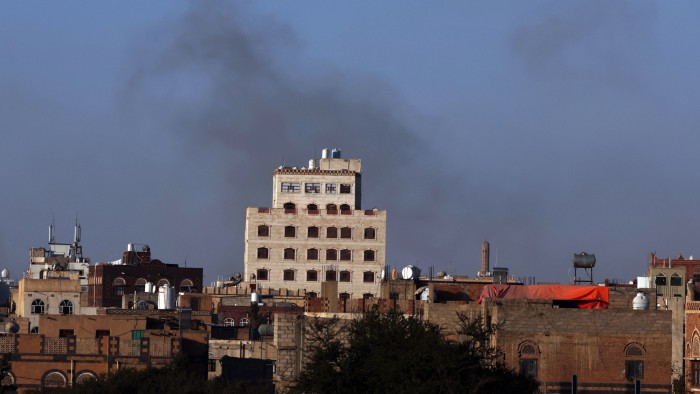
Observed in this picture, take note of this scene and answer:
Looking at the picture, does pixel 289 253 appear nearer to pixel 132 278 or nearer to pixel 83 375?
pixel 132 278

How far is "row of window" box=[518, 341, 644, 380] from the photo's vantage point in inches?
3543

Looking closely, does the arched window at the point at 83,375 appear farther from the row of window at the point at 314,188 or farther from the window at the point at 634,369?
the row of window at the point at 314,188

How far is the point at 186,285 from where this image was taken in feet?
535

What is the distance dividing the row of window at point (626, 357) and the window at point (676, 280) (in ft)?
231

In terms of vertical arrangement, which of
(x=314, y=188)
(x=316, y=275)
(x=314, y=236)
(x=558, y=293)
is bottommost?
(x=558, y=293)

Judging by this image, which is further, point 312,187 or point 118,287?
point 312,187

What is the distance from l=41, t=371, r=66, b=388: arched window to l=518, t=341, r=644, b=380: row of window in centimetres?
2848

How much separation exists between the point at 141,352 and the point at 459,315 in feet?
82.0

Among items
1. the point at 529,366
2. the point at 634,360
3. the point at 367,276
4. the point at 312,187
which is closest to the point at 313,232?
the point at 312,187

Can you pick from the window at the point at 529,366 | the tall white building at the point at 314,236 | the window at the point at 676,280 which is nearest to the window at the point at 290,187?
the tall white building at the point at 314,236

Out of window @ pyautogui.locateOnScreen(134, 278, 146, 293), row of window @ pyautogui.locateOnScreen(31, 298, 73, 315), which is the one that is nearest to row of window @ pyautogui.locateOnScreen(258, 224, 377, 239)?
window @ pyautogui.locateOnScreen(134, 278, 146, 293)

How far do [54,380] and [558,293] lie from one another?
2713 centimetres

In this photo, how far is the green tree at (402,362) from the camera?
79000mm

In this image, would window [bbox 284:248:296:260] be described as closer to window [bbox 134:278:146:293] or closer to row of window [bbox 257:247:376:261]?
row of window [bbox 257:247:376:261]
